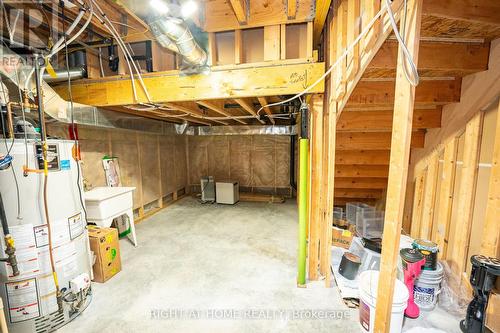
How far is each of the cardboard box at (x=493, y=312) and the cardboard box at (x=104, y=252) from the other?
315 centimetres

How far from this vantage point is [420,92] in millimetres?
1756

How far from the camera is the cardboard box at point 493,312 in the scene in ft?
4.55

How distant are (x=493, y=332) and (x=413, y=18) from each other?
2.06 metres

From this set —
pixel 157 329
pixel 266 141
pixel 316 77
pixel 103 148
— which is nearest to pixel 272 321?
pixel 157 329

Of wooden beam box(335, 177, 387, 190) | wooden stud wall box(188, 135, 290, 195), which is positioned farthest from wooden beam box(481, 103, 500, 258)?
wooden stud wall box(188, 135, 290, 195)

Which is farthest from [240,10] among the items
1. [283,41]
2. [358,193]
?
[358,193]

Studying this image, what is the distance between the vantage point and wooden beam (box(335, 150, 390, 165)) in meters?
2.83

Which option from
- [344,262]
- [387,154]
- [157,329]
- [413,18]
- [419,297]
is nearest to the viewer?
[413,18]

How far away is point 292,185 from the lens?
5.23 metres

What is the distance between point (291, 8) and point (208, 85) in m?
0.86

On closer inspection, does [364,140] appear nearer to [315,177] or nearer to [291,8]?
[315,177]

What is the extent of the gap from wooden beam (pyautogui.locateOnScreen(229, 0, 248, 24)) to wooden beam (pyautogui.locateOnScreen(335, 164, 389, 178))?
2.46 meters

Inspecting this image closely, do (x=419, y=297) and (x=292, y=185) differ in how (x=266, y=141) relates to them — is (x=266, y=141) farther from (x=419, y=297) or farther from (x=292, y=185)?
(x=419, y=297)

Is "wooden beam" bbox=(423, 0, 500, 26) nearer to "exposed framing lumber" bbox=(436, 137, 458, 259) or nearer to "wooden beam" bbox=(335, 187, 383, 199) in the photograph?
"exposed framing lumber" bbox=(436, 137, 458, 259)
